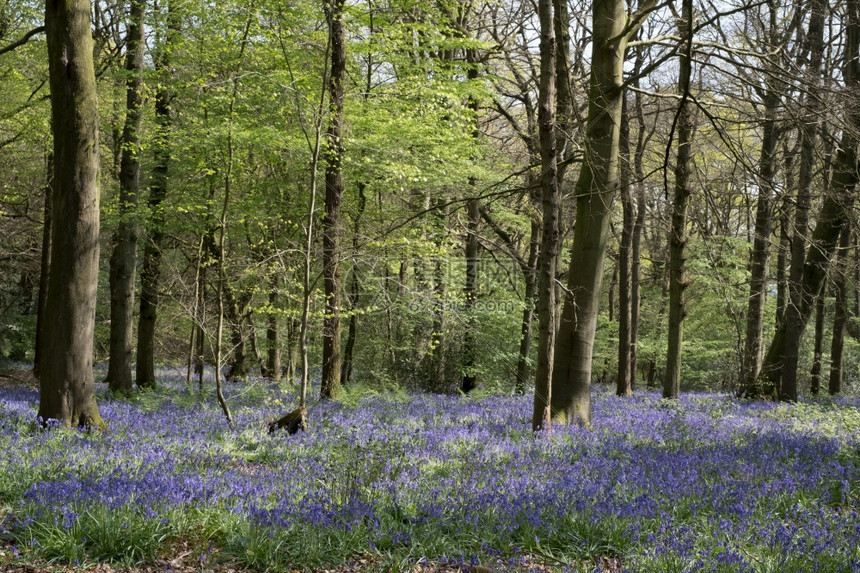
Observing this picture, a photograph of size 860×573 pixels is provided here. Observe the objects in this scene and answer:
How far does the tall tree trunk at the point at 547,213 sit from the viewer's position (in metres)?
8.34

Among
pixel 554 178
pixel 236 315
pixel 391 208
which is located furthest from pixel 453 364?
pixel 554 178

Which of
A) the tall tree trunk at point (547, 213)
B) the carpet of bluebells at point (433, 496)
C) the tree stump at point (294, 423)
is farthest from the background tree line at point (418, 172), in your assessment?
the carpet of bluebells at point (433, 496)

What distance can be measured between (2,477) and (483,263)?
16.7 m

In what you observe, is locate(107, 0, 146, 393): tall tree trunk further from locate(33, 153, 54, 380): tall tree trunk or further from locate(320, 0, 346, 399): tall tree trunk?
locate(320, 0, 346, 399): tall tree trunk

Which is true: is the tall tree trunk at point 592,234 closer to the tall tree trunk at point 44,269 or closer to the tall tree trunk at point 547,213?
the tall tree trunk at point 547,213

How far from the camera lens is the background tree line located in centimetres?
870

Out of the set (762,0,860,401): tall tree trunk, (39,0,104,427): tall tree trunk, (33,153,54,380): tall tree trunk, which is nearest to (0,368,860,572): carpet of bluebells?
(39,0,104,427): tall tree trunk

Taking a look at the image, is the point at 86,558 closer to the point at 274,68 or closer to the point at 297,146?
the point at 297,146

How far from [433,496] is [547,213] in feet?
14.1

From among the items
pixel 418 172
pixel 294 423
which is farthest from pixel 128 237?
pixel 294 423

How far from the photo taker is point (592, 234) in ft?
31.9

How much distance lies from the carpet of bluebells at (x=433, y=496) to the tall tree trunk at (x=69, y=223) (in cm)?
65

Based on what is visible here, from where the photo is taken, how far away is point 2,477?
5.65 meters

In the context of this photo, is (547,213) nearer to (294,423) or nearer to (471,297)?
(294,423)
